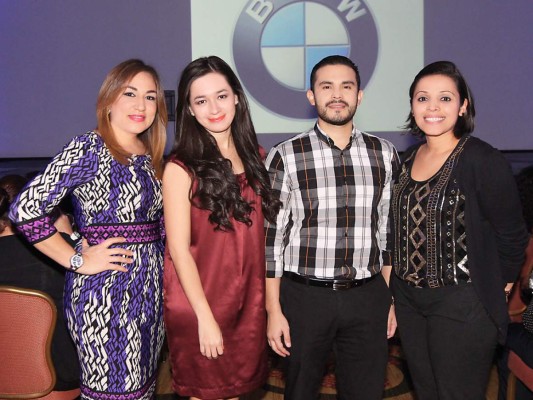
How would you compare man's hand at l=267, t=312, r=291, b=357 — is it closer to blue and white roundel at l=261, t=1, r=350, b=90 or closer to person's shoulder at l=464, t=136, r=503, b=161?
person's shoulder at l=464, t=136, r=503, b=161

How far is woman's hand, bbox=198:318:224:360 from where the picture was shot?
212 cm

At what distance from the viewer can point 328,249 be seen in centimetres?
230

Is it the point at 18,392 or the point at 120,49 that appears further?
the point at 120,49

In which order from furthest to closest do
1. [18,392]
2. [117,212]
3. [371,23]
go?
[371,23]
[18,392]
[117,212]

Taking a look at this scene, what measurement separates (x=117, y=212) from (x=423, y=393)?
136cm

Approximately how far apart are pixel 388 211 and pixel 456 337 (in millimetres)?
566

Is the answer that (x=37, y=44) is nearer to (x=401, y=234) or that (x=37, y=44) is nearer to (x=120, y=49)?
(x=120, y=49)

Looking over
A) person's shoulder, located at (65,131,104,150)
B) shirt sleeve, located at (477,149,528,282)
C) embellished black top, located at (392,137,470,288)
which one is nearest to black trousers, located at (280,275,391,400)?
embellished black top, located at (392,137,470,288)

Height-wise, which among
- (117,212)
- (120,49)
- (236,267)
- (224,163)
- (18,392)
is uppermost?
(120,49)

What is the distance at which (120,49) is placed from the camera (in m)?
5.30

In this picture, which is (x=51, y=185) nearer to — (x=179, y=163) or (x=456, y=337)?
(x=179, y=163)

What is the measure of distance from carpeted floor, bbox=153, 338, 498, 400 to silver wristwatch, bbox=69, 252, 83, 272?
159 centimetres

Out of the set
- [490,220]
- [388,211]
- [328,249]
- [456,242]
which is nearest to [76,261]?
[328,249]

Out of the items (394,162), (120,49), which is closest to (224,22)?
(120,49)
